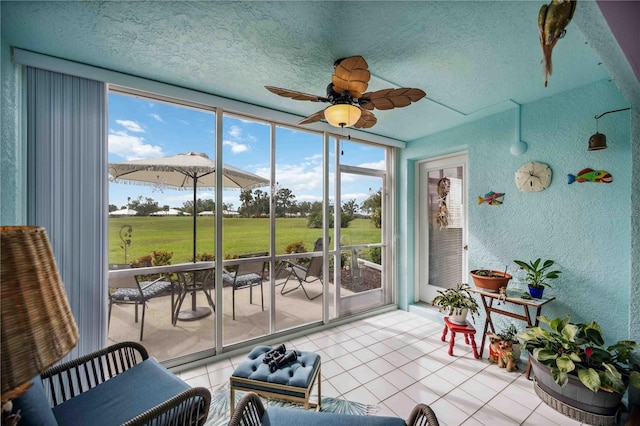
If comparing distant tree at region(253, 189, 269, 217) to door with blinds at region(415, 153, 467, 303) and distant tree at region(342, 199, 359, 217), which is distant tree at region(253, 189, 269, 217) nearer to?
distant tree at region(342, 199, 359, 217)

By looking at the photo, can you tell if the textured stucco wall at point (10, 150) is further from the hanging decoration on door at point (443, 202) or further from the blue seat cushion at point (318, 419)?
the hanging decoration on door at point (443, 202)

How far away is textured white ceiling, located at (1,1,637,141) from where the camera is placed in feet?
4.81

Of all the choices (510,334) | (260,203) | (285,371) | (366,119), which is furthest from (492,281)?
(260,203)

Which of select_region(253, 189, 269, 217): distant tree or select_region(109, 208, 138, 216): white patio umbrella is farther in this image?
select_region(253, 189, 269, 217): distant tree

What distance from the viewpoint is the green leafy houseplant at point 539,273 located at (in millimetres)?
2391

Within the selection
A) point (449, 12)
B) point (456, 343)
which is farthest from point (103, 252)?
point (456, 343)

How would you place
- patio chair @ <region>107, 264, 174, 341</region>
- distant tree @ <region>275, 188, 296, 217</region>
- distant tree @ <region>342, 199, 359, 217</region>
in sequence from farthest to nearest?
1. distant tree @ <region>342, 199, 359, 217</region>
2. distant tree @ <region>275, 188, 296, 217</region>
3. patio chair @ <region>107, 264, 174, 341</region>

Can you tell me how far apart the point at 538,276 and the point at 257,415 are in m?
2.67

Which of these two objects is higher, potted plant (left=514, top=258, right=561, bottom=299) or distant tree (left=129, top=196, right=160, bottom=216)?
distant tree (left=129, top=196, right=160, bottom=216)

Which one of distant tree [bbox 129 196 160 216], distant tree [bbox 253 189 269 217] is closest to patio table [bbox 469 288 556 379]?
distant tree [bbox 253 189 269 217]

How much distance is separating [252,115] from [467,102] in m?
2.25

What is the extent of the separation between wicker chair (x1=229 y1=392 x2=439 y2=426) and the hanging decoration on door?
9.21ft

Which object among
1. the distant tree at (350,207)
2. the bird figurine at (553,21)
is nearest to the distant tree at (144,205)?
the distant tree at (350,207)

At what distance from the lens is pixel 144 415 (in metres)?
1.20
